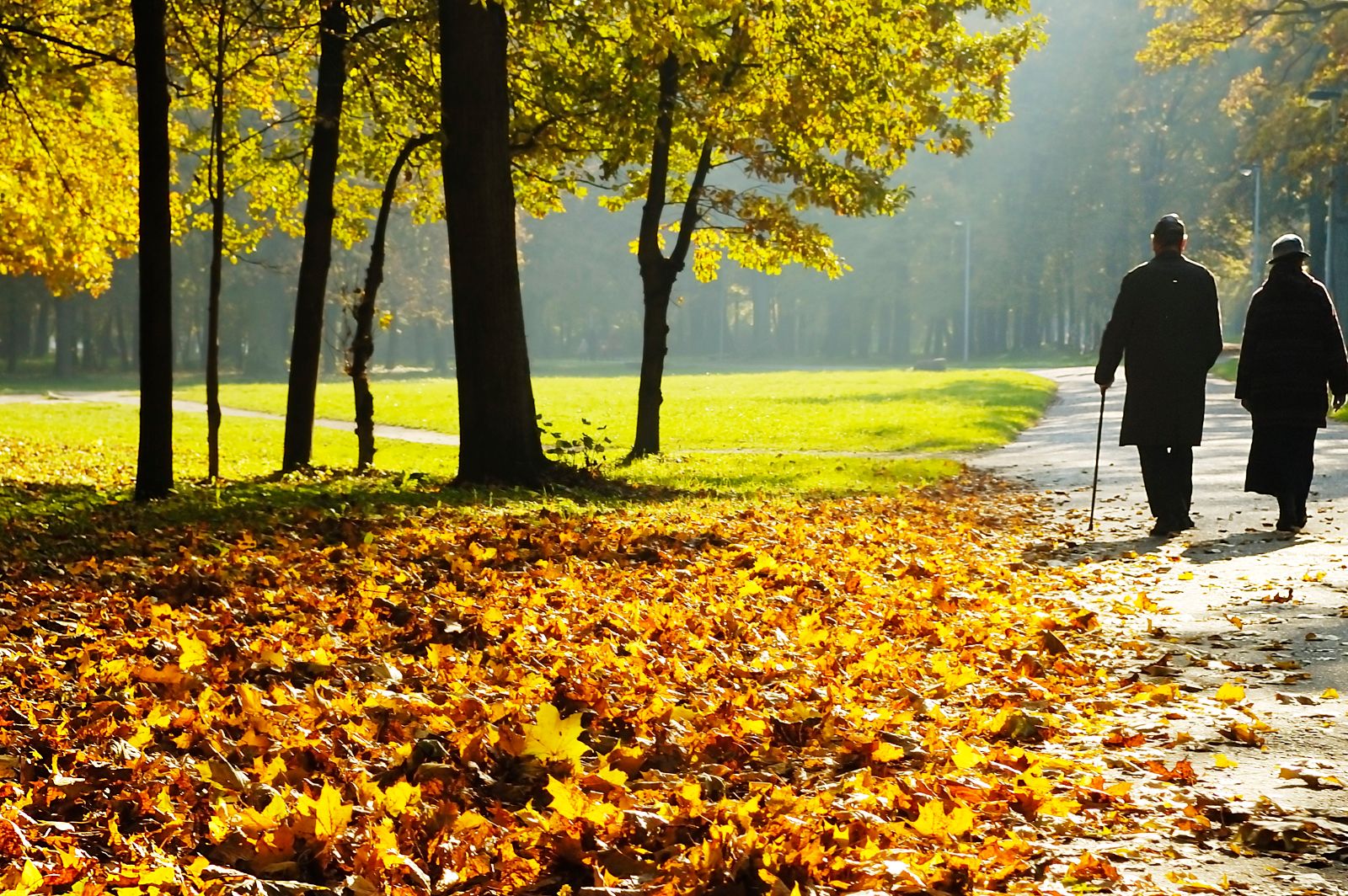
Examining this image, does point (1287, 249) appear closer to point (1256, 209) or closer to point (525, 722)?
point (525, 722)

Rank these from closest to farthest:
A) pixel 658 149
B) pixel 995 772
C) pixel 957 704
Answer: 1. pixel 995 772
2. pixel 957 704
3. pixel 658 149

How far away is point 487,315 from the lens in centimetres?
1355

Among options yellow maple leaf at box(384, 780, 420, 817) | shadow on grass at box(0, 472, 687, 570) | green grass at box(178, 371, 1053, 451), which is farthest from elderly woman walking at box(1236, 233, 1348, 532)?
green grass at box(178, 371, 1053, 451)

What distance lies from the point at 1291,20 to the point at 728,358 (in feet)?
250

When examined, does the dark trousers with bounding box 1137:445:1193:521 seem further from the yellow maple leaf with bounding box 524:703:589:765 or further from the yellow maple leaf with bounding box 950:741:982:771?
the yellow maple leaf with bounding box 524:703:589:765

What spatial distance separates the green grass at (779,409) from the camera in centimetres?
2706

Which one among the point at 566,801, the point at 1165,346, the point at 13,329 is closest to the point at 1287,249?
the point at 1165,346

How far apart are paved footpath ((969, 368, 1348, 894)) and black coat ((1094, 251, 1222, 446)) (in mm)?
841

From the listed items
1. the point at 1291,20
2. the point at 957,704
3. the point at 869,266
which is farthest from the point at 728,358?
the point at 957,704

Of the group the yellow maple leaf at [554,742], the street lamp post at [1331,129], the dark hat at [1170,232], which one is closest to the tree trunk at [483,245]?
the dark hat at [1170,232]

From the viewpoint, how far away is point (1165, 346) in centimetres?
1228

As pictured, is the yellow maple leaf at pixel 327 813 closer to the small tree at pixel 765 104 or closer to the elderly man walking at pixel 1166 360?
the elderly man walking at pixel 1166 360

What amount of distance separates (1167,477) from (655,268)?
9759 millimetres

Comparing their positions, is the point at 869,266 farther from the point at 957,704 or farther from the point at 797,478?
the point at 957,704
